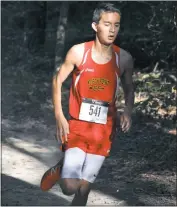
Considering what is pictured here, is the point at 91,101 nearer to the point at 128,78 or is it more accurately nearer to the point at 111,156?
the point at 128,78

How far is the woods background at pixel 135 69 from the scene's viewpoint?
30.8 ft

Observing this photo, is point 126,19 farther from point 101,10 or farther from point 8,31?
point 101,10

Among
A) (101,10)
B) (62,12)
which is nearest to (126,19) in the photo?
(62,12)

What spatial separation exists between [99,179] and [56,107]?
3559 millimetres

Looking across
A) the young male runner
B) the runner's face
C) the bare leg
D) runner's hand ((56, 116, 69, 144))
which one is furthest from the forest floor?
the runner's face

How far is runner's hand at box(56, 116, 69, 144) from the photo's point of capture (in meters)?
5.06

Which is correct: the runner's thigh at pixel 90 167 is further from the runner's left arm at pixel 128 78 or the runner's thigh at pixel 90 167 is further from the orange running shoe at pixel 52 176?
the runner's left arm at pixel 128 78

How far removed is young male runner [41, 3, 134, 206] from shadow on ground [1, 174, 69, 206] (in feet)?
5.79

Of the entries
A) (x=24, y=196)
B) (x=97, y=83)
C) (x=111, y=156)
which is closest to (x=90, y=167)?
(x=97, y=83)

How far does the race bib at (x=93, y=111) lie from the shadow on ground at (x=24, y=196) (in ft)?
7.23

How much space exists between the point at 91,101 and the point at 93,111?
0.10 meters

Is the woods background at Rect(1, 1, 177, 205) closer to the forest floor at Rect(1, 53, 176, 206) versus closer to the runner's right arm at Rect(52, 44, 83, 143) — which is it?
the forest floor at Rect(1, 53, 176, 206)

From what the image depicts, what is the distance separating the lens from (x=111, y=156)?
32.0 ft

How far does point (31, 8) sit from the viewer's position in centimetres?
1995
